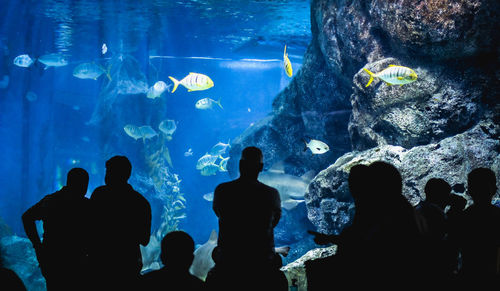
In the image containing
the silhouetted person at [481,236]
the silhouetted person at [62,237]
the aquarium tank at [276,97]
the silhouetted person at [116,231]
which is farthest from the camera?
the aquarium tank at [276,97]

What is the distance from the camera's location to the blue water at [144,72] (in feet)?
46.4

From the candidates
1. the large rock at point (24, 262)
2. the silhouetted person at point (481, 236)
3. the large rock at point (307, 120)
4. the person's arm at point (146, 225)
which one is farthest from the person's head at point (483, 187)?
the large rock at point (24, 262)

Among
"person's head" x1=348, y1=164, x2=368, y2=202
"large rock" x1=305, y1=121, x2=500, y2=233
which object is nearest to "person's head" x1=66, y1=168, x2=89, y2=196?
"person's head" x1=348, y1=164, x2=368, y2=202

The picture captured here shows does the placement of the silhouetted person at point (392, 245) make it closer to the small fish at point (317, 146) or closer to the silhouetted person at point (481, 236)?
the silhouetted person at point (481, 236)

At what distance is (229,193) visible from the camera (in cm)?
257

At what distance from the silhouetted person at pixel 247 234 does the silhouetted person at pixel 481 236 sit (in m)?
1.46

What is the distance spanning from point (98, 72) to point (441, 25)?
37.4ft

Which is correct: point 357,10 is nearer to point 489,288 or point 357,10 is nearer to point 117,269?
point 489,288

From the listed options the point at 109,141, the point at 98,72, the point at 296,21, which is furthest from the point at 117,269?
the point at 109,141

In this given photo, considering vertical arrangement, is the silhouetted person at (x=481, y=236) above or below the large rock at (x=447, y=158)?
below

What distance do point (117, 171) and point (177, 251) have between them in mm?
1088

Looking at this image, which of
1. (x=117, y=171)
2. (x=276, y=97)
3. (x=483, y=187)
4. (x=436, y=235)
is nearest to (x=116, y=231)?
(x=117, y=171)

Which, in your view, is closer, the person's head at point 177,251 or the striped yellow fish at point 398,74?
the person's head at point 177,251

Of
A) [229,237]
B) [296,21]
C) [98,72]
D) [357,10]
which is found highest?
[296,21]
